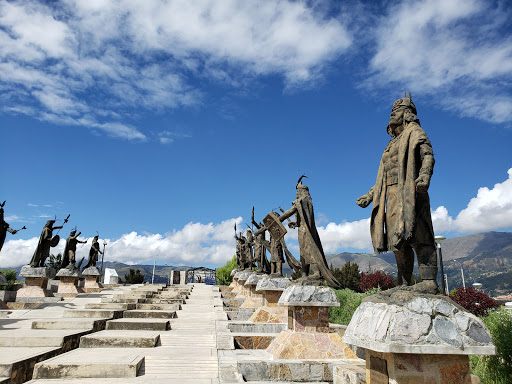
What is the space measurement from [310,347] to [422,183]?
3.67 metres

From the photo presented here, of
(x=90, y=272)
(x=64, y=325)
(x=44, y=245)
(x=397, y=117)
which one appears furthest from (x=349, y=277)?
(x=397, y=117)

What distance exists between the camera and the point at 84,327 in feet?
25.1

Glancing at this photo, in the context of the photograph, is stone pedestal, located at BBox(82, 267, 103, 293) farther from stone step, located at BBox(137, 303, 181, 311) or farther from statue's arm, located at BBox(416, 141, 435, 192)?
statue's arm, located at BBox(416, 141, 435, 192)

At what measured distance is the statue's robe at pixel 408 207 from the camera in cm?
362

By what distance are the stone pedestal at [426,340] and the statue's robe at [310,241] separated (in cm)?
318

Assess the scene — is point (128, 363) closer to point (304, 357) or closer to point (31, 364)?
point (31, 364)

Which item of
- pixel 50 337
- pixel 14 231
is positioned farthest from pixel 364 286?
pixel 50 337

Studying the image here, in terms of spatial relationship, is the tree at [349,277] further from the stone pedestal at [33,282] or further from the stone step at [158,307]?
the stone pedestal at [33,282]

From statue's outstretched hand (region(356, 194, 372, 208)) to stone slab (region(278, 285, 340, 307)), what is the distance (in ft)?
7.81

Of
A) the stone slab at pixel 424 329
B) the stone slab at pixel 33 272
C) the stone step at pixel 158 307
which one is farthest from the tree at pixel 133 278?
the stone slab at pixel 424 329

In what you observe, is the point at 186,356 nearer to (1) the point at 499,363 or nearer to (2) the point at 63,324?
(2) the point at 63,324

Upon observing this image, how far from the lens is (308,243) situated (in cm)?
682

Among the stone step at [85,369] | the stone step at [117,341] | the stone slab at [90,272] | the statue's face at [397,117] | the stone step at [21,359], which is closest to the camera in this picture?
the statue's face at [397,117]

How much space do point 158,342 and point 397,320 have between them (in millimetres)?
5546
